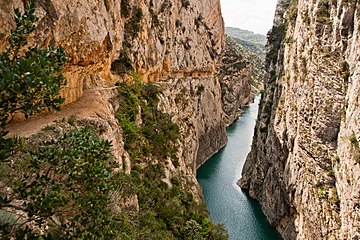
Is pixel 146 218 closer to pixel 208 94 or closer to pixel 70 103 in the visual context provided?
pixel 70 103

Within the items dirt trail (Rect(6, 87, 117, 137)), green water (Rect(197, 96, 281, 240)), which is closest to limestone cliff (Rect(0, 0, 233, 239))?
dirt trail (Rect(6, 87, 117, 137))

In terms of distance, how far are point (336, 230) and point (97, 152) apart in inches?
780

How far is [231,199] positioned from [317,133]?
47.0 ft

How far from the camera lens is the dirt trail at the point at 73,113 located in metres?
10.7

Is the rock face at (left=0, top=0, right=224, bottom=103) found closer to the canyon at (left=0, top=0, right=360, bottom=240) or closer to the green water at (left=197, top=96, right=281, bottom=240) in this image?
the canyon at (left=0, top=0, right=360, bottom=240)

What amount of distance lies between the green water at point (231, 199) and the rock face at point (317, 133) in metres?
1.37

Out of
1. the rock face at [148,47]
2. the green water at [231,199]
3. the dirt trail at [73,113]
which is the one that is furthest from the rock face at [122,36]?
the green water at [231,199]

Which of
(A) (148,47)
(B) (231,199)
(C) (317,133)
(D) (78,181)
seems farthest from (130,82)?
(D) (78,181)

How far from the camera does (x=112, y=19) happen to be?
2027 centimetres

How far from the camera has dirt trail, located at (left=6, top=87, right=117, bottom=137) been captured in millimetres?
10739

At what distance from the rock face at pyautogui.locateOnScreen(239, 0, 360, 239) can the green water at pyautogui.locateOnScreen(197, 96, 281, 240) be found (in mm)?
1366

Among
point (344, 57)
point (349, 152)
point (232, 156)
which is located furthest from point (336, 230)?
Answer: point (232, 156)

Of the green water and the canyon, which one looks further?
the green water

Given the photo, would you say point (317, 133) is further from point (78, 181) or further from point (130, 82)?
point (78, 181)
